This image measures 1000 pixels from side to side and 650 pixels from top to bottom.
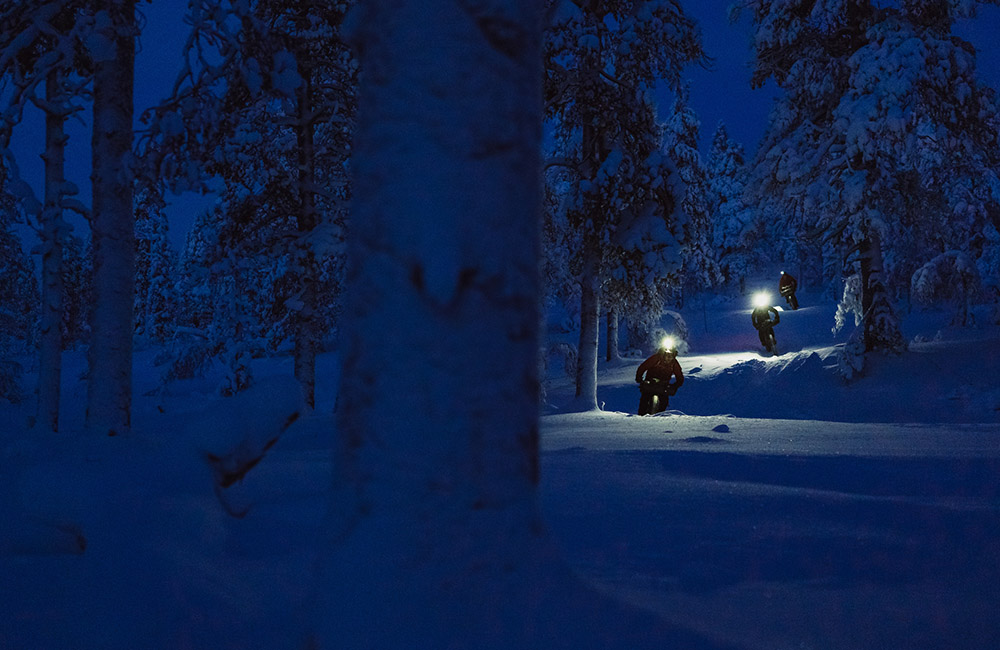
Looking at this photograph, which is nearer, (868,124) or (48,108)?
(48,108)

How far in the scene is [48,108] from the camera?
824 cm

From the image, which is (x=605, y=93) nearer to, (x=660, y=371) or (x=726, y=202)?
(x=660, y=371)

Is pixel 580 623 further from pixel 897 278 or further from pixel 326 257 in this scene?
pixel 897 278

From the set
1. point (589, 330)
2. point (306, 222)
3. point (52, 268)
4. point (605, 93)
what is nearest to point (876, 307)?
point (589, 330)

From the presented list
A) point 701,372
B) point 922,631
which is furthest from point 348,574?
point 701,372

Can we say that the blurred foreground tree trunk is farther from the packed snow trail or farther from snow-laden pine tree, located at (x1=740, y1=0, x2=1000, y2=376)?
snow-laden pine tree, located at (x1=740, y1=0, x2=1000, y2=376)

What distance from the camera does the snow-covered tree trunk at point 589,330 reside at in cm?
1341

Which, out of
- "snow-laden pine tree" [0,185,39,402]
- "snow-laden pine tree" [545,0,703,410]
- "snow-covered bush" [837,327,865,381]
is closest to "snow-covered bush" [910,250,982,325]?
"snow-covered bush" [837,327,865,381]

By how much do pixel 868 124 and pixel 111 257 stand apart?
45.2ft

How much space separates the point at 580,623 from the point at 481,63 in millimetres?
1419

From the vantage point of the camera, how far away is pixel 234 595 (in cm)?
197

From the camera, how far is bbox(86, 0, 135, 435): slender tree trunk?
285 inches

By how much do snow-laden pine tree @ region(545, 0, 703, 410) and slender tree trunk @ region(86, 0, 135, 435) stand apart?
733 centimetres

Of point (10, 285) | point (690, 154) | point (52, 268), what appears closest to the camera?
point (52, 268)
